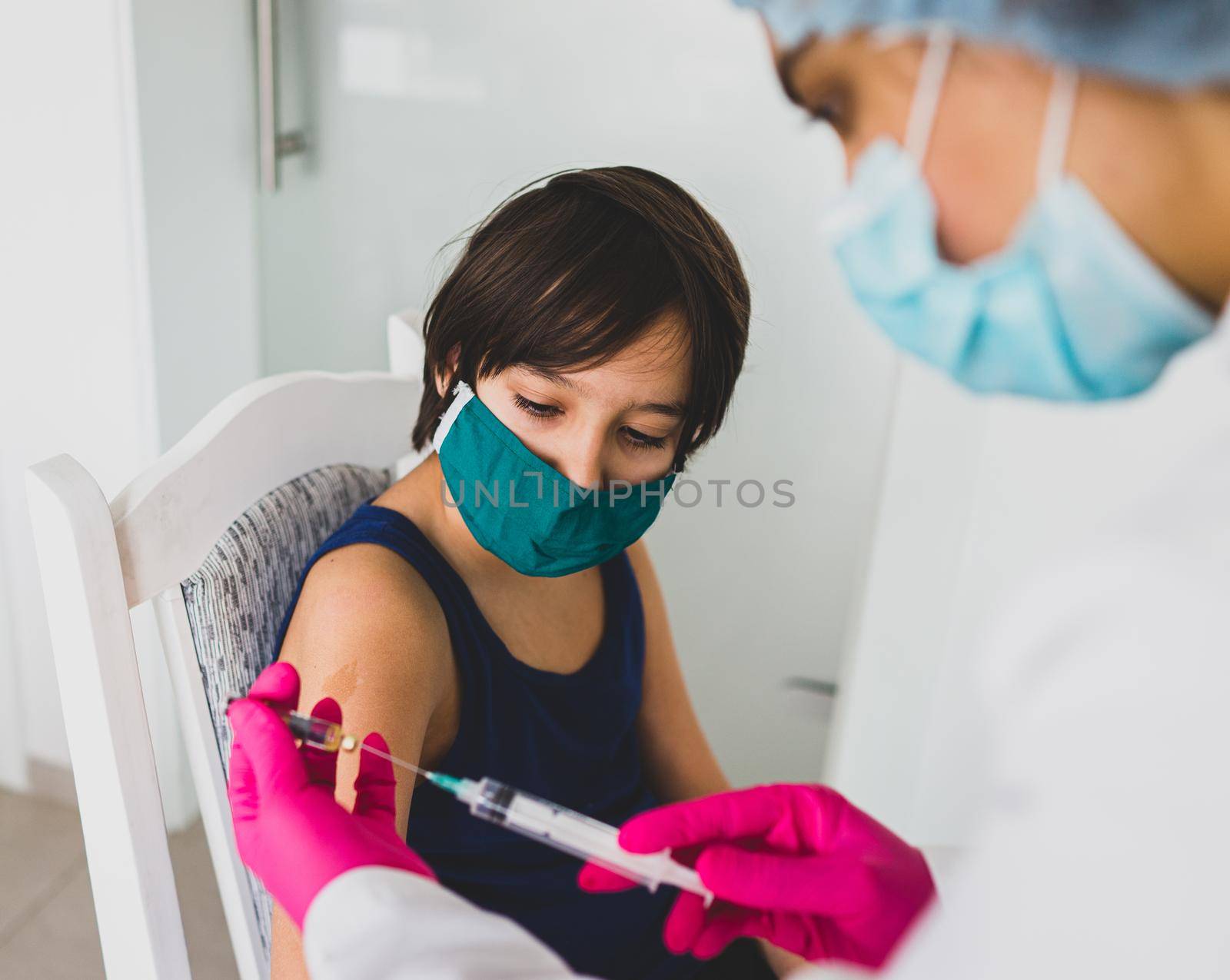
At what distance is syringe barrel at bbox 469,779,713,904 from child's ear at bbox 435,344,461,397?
47cm

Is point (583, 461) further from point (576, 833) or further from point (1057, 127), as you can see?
point (1057, 127)

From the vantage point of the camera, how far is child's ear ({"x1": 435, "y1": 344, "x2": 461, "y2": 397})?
1026mm

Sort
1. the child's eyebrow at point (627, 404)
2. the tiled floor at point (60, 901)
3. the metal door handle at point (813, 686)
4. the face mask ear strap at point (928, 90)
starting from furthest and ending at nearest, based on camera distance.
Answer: the metal door handle at point (813, 686)
the tiled floor at point (60, 901)
the child's eyebrow at point (627, 404)
the face mask ear strap at point (928, 90)

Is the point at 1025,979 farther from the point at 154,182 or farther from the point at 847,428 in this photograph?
the point at 154,182

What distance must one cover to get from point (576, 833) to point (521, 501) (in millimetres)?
351

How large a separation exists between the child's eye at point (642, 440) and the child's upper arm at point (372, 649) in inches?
10.6

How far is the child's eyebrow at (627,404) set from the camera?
3.11ft

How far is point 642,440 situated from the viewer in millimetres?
1031

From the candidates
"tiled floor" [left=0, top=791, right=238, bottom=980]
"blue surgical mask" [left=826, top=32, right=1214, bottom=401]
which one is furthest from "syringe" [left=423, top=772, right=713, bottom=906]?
"tiled floor" [left=0, top=791, right=238, bottom=980]

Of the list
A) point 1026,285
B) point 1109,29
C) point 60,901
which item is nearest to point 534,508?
point 1026,285

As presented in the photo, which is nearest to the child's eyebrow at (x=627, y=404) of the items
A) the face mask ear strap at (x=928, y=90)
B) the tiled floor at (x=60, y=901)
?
the face mask ear strap at (x=928, y=90)

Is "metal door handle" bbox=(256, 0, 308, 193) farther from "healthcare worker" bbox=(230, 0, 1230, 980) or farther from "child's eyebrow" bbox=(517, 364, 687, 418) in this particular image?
"healthcare worker" bbox=(230, 0, 1230, 980)

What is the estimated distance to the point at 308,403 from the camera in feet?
3.36

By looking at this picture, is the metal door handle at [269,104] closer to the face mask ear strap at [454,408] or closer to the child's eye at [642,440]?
the face mask ear strap at [454,408]
